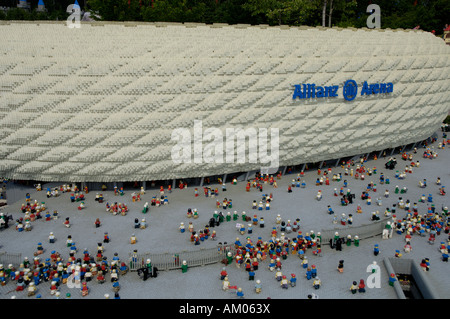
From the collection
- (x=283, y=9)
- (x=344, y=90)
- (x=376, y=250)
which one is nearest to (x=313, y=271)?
(x=376, y=250)

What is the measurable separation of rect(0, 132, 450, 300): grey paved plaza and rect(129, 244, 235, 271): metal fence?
0.98ft

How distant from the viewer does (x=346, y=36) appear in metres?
32.5

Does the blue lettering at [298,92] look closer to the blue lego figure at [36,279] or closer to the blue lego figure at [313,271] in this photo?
the blue lego figure at [313,271]

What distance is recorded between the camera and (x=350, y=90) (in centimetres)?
3222

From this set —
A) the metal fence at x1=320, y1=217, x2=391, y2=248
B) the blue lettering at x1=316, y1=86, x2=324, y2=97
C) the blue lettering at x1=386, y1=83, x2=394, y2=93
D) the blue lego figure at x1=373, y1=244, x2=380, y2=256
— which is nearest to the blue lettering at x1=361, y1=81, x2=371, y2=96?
the blue lettering at x1=386, y1=83, x2=394, y2=93

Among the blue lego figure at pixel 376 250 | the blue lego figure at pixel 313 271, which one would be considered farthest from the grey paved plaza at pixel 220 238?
the blue lego figure at pixel 313 271

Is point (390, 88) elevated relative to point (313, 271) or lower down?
elevated

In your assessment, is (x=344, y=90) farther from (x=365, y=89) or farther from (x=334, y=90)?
(x=365, y=89)

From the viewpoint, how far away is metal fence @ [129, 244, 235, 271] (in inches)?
759

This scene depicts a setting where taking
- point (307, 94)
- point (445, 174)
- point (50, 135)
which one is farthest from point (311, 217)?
point (50, 135)

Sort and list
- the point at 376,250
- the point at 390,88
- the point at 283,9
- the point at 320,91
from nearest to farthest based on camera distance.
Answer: the point at 376,250
the point at 320,91
the point at 390,88
the point at 283,9

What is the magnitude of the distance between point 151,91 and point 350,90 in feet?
51.3

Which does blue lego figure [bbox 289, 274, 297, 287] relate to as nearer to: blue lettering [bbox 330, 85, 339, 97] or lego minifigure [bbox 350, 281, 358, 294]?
lego minifigure [bbox 350, 281, 358, 294]

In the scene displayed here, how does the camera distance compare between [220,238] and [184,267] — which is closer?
[184,267]
